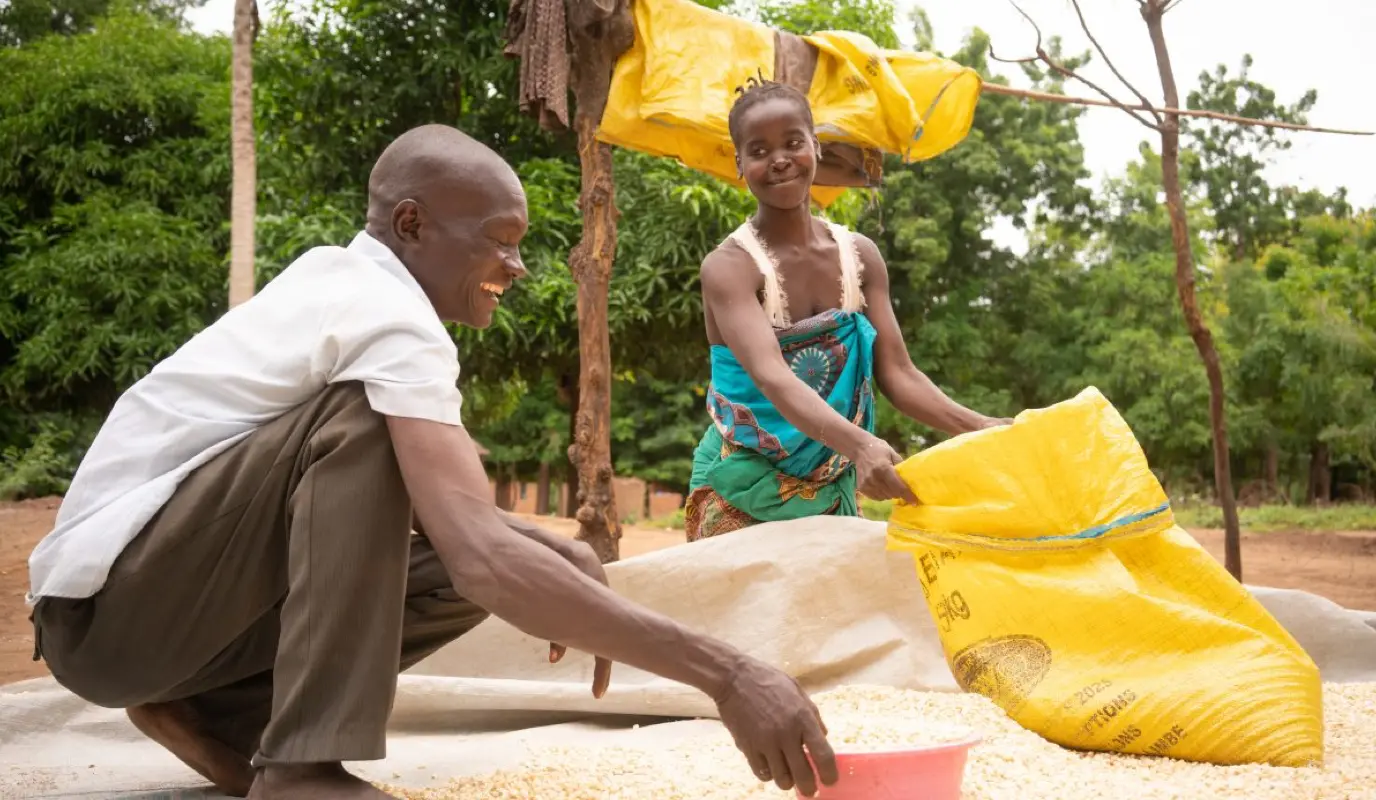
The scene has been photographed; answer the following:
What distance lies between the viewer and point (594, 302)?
4438mm

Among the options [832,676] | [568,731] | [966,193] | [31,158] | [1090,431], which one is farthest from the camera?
[966,193]

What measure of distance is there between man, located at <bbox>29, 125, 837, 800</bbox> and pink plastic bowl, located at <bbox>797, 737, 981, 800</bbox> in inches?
11.4

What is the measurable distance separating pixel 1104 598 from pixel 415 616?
115 centimetres

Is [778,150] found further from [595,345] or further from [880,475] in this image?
[595,345]

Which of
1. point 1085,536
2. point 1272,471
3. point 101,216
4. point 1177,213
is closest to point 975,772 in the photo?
point 1085,536

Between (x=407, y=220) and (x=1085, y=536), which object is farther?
(x=1085, y=536)

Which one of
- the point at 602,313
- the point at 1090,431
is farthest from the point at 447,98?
the point at 1090,431

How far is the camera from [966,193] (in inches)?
756

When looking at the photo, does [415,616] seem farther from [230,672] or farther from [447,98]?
[447,98]

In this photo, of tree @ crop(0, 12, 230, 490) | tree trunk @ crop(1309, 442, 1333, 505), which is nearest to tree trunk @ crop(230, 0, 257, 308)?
tree @ crop(0, 12, 230, 490)

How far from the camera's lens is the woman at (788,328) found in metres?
2.76

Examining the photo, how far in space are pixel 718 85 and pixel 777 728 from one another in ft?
9.44

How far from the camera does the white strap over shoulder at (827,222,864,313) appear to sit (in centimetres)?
288

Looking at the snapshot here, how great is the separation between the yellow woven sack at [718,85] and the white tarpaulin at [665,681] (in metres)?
1.56
